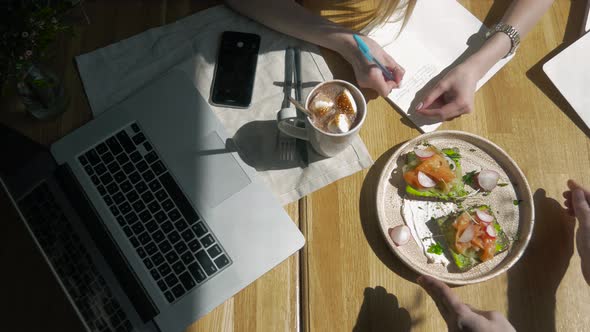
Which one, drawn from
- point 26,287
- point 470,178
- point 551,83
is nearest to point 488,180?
point 470,178

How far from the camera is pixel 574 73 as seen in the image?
0.82m

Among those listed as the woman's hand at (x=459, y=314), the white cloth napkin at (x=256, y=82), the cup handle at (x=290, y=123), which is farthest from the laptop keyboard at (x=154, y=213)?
the woman's hand at (x=459, y=314)

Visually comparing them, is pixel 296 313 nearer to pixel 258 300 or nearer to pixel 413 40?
pixel 258 300

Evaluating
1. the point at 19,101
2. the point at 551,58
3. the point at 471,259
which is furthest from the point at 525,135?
the point at 19,101

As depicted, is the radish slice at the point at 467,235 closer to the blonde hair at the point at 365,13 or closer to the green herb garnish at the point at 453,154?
the green herb garnish at the point at 453,154

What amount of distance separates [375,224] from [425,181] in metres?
0.12

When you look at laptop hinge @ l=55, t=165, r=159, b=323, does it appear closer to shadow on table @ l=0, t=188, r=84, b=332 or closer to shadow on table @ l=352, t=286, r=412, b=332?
shadow on table @ l=0, t=188, r=84, b=332

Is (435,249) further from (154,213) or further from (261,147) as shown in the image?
(154,213)

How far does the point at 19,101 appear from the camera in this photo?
0.75m

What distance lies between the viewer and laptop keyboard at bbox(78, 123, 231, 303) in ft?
2.19

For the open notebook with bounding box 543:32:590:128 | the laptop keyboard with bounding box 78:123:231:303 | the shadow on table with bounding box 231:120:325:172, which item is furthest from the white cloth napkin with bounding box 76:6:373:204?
the open notebook with bounding box 543:32:590:128

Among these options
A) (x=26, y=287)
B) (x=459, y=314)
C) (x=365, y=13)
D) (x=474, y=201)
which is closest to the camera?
(x=26, y=287)

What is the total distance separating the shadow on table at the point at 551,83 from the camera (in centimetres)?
80

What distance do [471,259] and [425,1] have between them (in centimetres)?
56
